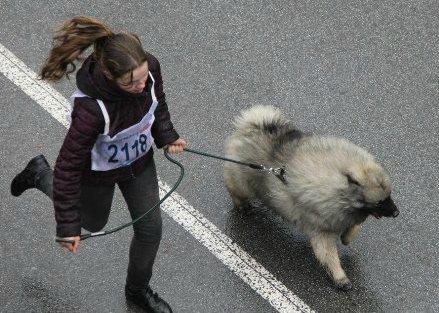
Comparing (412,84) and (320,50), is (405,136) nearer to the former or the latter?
(412,84)

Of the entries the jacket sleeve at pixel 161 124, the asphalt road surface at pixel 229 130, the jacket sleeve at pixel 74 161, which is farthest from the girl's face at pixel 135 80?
the asphalt road surface at pixel 229 130

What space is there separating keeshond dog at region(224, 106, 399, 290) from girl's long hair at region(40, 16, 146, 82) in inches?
63.9

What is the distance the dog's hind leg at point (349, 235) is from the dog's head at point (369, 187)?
35 centimetres

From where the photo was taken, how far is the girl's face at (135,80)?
3.43 metres

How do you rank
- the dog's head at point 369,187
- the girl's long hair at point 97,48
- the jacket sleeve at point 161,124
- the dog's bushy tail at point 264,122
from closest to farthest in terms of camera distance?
the girl's long hair at point 97,48, the jacket sleeve at point 161,124, the dog's head at point 369,187, the dog's bushy tail at point 264,122

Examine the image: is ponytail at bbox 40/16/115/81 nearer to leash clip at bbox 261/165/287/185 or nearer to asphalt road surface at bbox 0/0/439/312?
leash clip at bbox 261/165/287/185

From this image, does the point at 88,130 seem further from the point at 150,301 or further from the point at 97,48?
the point at 150,301

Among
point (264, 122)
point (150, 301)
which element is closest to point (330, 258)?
point (264, 122)

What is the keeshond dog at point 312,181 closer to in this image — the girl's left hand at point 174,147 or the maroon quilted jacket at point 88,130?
the girl's left hand at point 174,147

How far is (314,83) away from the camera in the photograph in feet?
20.6

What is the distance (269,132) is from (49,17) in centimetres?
280

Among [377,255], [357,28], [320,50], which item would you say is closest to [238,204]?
[377,255]

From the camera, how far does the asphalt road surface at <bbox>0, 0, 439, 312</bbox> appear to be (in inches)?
192

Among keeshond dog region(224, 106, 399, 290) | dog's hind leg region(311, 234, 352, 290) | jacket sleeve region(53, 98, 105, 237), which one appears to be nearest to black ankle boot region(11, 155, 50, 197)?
jacket sleeve region(53, 98, 105, 237)
